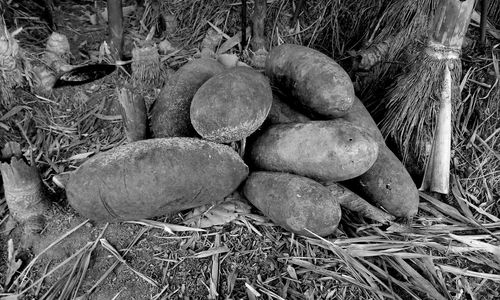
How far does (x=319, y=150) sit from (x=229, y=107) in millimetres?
354

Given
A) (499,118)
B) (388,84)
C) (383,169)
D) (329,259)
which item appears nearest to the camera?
(329,259)

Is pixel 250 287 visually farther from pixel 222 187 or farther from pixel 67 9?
pixel 67 9

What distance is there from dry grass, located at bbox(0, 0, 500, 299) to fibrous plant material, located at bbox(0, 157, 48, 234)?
0.32ft

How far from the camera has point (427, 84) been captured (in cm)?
182

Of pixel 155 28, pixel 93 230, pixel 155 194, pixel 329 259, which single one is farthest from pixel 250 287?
pixel 155 28

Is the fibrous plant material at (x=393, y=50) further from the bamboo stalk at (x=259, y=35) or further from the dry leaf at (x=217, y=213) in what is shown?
the dry leaf at (x=217, y=213)

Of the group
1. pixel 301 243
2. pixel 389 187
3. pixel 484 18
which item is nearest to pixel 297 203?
pixel 301 243

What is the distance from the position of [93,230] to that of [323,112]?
97 centimetres

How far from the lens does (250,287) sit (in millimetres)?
1362

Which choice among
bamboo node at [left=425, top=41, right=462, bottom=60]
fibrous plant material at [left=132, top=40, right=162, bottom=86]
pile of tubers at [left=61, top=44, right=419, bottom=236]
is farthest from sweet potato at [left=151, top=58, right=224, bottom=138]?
bamboo node at [left=425, top=41, right=462, bottom=60]

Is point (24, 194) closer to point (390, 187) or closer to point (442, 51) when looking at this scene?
point (390, 187)

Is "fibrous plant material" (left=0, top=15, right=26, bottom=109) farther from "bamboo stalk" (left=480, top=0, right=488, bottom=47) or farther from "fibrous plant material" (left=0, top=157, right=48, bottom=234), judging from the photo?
"bamboo stalk" (left=480, top=0, right=488, bottom=47)

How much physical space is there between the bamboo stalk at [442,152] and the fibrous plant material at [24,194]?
149 centimetres

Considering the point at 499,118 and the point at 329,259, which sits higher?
the point at 499,118
